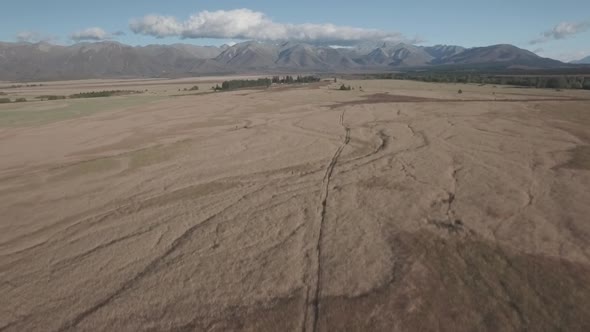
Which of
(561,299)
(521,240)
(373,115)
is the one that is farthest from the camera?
(373,115)

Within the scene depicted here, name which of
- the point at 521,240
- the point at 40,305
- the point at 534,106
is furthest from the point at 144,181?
the point at 534,106

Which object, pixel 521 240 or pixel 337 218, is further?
pixel 337 218

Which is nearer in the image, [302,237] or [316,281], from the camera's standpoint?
[316,281]

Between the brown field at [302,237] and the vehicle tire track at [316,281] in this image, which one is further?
the brown field at [302,237]

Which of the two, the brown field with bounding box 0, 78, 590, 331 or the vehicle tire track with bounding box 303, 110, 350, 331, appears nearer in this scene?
the vehicle tire track with bounding box 303, 110, 350, 331

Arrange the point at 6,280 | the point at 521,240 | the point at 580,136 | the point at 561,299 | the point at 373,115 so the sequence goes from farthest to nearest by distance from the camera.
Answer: the point at 373,115, the point at 580,136, the point at 521,240, the point at 6,280, the point at 561,299

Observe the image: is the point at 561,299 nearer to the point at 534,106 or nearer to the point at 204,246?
the point at 204,246
